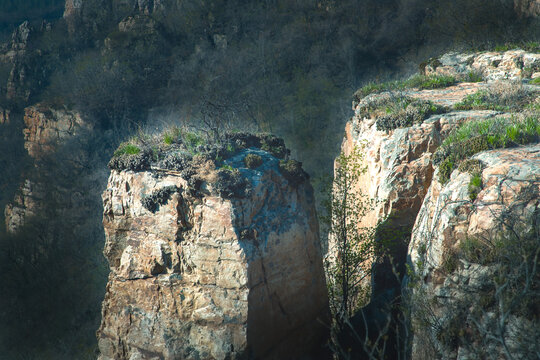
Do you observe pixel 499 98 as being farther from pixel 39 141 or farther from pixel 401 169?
pixel 39 141

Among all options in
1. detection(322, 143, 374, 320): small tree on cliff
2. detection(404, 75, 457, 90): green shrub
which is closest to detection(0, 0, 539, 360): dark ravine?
detection(404, 75, 457, 90): green shrub

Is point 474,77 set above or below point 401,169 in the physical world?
above

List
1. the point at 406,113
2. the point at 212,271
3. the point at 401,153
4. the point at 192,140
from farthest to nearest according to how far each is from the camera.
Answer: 1. the point at 406,113
2. the point at 401,153
3. the point at 192,140
4. the point at 212,271

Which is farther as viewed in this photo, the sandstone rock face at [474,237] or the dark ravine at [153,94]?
the dark ravine at [153,94]

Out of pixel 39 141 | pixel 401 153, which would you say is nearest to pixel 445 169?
pixel 401 153

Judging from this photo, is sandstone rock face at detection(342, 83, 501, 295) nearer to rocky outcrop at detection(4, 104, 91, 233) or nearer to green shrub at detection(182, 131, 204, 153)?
green shrub at detection(182, 131, 204, 153)

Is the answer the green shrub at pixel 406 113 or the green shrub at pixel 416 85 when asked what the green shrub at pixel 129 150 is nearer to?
the green shrub at pixel 406 113

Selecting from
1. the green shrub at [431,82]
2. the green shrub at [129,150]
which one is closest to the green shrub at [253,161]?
the green shrub at [129,150]
